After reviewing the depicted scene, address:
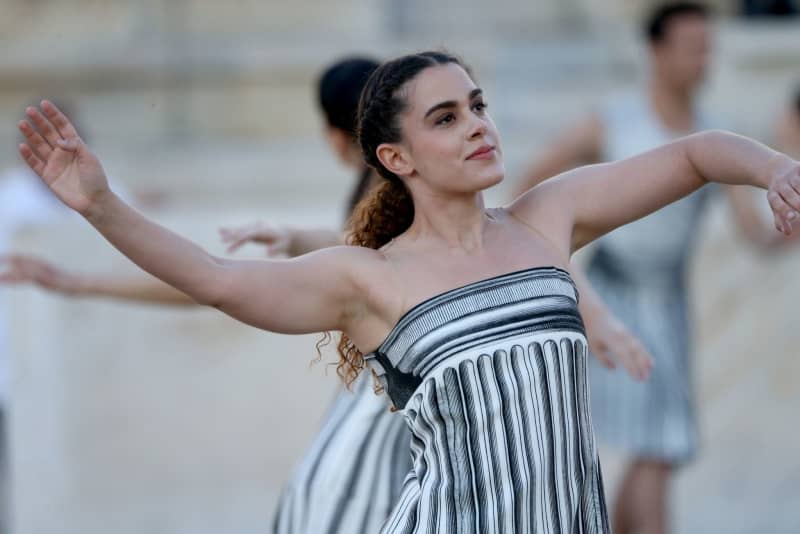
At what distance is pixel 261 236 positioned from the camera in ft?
14.4

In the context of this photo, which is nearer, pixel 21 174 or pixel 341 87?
pixel 341 87

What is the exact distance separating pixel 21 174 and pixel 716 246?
3485 mm

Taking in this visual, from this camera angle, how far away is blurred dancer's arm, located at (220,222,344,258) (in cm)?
434

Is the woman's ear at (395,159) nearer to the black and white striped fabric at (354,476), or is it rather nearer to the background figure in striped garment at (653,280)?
the black and white striped fabric at (354,476)

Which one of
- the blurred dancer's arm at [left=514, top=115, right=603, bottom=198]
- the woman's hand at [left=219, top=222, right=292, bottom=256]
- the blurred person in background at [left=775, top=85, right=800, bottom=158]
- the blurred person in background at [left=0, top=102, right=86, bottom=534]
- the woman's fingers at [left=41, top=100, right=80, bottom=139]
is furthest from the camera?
the blurred person in background at [left=775, top=85, right=800, bottom=158]

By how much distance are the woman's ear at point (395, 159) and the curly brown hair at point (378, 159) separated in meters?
0.02

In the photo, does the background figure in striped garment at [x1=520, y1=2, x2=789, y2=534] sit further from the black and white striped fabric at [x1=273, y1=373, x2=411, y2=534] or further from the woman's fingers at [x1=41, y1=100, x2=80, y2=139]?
the woman's fingers at [x1=41, y1=100, x2=80, y2=139]

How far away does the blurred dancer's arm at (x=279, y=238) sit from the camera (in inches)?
171

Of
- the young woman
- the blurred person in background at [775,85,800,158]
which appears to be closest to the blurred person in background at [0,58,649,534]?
the young woman

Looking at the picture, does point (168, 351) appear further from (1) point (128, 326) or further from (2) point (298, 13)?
(2) point (298, 13)

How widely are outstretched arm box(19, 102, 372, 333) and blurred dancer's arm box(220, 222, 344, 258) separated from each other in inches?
36.8

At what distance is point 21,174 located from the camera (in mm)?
8328

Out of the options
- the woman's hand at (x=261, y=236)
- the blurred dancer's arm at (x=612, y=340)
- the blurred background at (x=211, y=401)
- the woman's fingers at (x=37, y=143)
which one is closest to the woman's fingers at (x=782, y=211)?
the blurred dancer's arm at (x=612, y=340)

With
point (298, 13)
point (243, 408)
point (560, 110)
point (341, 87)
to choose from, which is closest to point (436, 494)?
point (341, 87)
